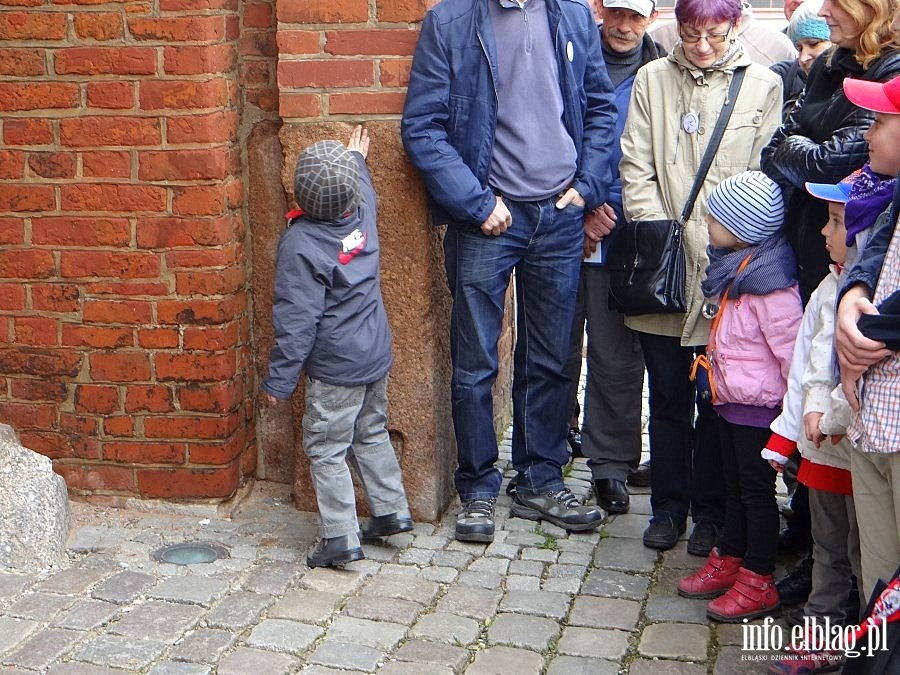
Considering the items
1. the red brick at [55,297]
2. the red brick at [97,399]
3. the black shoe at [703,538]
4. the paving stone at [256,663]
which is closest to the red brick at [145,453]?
the red brick at [97,399]

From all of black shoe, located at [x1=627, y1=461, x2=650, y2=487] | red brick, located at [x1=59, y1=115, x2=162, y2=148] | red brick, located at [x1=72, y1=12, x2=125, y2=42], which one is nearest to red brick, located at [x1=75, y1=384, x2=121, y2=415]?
red brick, located at [x1=59, y1=115, x2=162, y2=148]

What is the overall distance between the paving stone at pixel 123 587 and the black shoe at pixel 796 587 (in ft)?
6.64

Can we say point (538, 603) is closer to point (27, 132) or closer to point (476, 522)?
point (476, 522)

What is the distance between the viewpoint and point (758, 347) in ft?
12.4

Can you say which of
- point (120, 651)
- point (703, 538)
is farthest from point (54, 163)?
point (703, 538)

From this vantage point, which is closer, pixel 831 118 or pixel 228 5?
pixel 831 118

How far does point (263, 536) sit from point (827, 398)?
6.98ft

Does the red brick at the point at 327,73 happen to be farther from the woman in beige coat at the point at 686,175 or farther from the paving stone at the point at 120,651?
the paving stone at the point at 120,651

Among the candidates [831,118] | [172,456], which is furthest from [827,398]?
[172,456]

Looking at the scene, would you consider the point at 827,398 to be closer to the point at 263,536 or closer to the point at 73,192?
the point at 263,536

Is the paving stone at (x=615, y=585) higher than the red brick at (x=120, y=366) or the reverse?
the reverse

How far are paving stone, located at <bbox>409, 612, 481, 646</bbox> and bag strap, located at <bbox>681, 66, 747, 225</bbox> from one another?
1.64m

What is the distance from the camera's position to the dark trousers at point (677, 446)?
432 cm

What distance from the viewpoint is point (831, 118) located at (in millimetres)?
3703
